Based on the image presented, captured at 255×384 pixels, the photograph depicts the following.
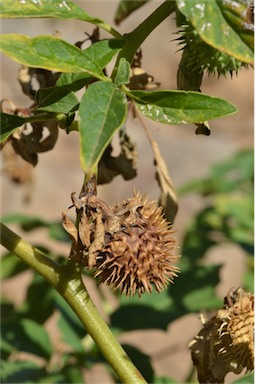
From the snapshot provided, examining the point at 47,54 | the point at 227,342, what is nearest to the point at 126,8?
the point at 47,54

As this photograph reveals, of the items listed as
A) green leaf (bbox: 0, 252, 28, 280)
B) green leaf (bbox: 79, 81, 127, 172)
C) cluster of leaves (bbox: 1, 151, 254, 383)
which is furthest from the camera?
green leaf (bbox: 0, 252, 28, 280)

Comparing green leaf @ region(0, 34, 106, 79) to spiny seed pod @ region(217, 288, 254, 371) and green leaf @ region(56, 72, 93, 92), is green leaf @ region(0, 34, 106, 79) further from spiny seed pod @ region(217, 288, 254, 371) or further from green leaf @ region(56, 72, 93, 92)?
spiny seed pod @ region(217, 288, 254, 371)

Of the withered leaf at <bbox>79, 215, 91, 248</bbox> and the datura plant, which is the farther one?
the withered leaf at <bbox>79, 215, 91, 248</bbox>

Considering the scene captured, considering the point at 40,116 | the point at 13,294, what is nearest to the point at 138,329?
the point at 40,116

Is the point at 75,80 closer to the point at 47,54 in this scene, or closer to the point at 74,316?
the point at 47,54

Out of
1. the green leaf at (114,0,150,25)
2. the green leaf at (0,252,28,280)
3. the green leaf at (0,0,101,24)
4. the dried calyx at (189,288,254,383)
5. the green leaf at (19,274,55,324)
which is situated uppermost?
the green leaf at (0,0,101,24)

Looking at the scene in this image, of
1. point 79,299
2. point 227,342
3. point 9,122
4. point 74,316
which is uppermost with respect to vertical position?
point 9,122

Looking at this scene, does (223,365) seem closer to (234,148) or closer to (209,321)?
(209,321)

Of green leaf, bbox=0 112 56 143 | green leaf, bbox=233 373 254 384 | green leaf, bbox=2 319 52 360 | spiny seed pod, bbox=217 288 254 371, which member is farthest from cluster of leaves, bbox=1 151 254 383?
green leaf, bbox=0 112 56 143
